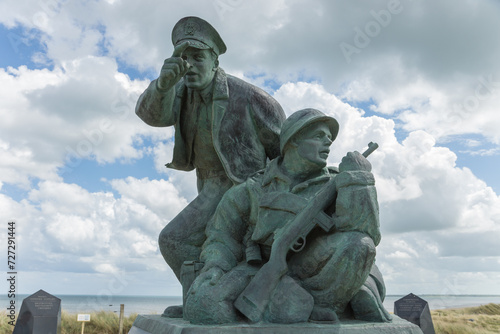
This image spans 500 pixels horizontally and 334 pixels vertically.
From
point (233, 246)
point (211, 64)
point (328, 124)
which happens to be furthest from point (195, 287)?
point (211, 64)

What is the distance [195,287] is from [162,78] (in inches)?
68.6

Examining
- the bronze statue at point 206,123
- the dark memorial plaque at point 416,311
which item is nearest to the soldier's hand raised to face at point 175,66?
the bronze statue at point 206,123

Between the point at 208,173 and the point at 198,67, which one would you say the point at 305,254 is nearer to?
the point at 208,173

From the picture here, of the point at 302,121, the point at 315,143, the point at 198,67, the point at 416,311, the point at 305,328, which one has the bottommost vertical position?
the point at 305,328

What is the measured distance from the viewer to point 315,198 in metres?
3.16

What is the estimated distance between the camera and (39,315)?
375 inches

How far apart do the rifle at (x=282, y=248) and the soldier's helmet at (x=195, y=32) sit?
1809 mm

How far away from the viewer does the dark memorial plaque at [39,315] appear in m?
9.44

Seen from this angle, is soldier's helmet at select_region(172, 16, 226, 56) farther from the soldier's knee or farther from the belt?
the soldier's knee

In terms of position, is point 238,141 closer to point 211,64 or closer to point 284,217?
point 211,64

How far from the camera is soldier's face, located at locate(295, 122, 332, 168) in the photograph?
3.48m

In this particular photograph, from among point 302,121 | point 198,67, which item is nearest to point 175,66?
point 198,67

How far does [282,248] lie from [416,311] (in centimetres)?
738

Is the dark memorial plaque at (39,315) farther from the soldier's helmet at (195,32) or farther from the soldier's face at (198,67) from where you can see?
the soldier's helmet at (195,32)
